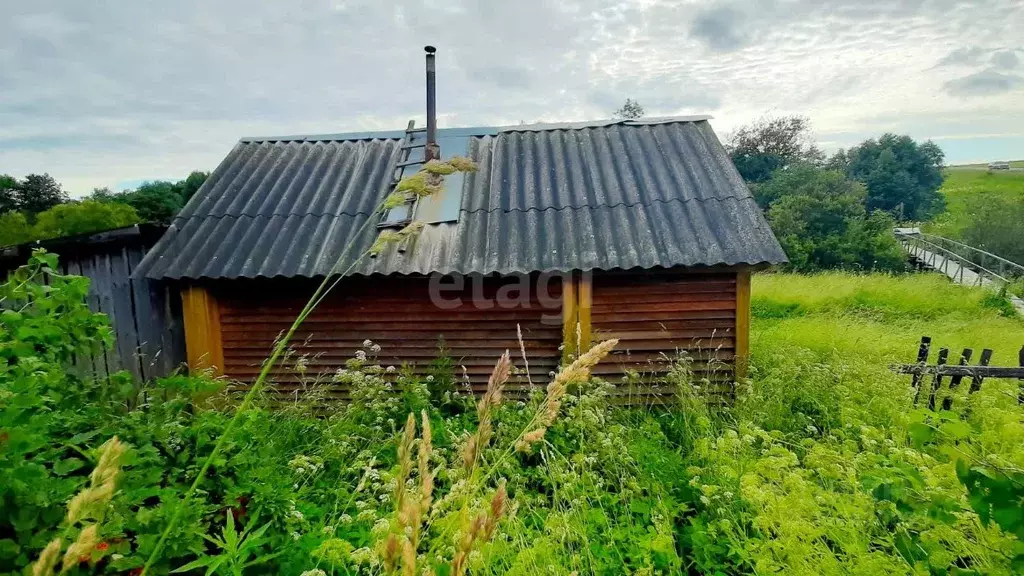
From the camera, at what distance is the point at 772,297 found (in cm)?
1234

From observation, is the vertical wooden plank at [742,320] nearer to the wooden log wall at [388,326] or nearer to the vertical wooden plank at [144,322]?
the wooden log wall at [388,326]

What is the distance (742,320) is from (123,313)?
6.76m

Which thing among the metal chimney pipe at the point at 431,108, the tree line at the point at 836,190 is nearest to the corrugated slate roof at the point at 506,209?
the metal chimney pipe at the point at 431,108

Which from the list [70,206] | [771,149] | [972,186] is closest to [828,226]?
[771,149]

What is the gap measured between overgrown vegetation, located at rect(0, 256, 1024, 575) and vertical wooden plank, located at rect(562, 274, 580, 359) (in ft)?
1.61

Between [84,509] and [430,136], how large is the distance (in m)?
5.97

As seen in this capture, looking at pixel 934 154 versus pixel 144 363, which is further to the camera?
pixel 934 154

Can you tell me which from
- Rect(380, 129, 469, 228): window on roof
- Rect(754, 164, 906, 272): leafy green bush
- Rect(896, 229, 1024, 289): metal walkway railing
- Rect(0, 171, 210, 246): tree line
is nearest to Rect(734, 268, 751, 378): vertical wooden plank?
Rect(380, 129, 469, 228): window on roof

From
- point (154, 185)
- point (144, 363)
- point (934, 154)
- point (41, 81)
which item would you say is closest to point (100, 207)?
point (154, 185)

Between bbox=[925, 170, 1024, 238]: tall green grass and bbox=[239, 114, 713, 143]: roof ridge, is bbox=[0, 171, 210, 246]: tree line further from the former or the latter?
bbox=[925, 170, 1024, 238]: tall green grass

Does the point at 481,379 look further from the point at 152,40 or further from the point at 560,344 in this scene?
the point at 152,40

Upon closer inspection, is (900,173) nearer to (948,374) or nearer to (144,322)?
(948,374)

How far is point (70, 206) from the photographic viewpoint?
960 inches

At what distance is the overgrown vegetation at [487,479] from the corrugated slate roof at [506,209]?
4.14 feet
